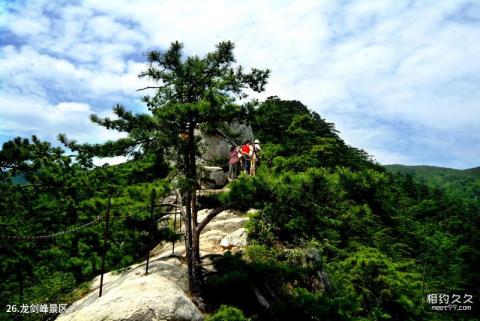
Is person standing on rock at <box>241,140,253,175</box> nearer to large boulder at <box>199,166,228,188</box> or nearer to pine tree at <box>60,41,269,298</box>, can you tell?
large boulder at <box>199,166,228,188</box>

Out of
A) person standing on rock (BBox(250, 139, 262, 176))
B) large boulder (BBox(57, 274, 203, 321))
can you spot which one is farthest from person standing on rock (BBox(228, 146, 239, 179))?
large boulder (BBox(57, 274, 203, 321))

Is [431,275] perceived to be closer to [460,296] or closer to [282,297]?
[460,296]

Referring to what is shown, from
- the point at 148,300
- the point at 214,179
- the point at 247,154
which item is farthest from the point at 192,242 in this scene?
the point at 214,179

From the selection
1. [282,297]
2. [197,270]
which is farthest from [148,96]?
[282,297]

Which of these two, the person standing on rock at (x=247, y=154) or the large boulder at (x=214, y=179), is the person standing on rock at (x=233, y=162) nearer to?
the person standing on rock at (x=247, y=154)

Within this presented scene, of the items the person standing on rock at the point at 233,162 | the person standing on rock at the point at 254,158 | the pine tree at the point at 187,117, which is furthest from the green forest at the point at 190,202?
the person standing on rock at the point at 233,162

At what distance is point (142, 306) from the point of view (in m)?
8.28

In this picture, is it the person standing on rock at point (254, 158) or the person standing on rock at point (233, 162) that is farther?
the person standing on rock at point (233, 162)

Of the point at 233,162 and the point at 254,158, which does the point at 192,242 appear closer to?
the point at 254,158

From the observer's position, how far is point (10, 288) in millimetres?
18828

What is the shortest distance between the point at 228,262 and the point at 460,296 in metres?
40.4

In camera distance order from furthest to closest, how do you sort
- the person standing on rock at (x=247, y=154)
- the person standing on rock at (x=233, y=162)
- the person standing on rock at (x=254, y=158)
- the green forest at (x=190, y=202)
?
the person standing on rock at (x=233, y=162) → the person standing on rock at (x=247, y=154) → the person standing on rock at (x=254, y=158) → the green forest at (x=190, y=202)

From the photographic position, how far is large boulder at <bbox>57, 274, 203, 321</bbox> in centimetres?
814

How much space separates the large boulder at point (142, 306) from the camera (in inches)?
320
